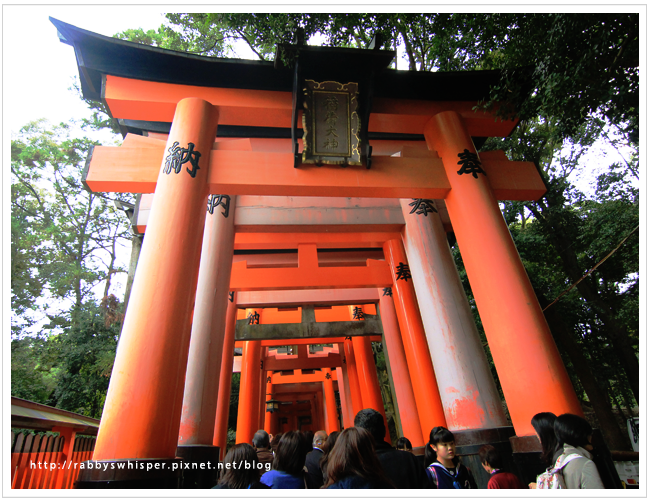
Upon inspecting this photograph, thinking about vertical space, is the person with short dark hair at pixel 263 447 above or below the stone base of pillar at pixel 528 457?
above

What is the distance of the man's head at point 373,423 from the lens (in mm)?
2242

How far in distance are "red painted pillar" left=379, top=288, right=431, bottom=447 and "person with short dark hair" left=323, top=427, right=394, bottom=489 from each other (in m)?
7.16

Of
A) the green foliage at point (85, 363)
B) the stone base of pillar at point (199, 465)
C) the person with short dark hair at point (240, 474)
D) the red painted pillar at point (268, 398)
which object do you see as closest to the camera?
the person with short dark hair at point (240, 474)

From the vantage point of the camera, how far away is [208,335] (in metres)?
5.87

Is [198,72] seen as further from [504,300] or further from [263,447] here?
[504,300]

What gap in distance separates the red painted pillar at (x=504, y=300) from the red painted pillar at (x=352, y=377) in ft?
35.6

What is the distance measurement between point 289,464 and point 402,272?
6.49 meters

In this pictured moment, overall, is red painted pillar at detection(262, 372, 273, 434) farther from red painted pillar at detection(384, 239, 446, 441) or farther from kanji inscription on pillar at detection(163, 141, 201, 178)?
kanji inscription on pillar at detection(163, 141, 201, 178)

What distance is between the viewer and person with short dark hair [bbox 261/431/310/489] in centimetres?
232

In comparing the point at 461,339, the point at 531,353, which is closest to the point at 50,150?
the point at 461,339

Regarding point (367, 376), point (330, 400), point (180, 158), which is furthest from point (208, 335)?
point (330, 400)

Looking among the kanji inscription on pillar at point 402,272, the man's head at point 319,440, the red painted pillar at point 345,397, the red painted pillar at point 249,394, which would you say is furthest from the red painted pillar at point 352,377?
the man's head at point 319,440

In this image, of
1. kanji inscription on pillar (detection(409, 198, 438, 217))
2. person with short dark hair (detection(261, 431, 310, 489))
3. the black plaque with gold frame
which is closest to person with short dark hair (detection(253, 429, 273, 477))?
person with short dark hair (detection(261, 431, 310, 489))

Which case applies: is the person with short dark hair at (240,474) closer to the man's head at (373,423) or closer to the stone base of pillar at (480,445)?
the man's head at (373,423)
